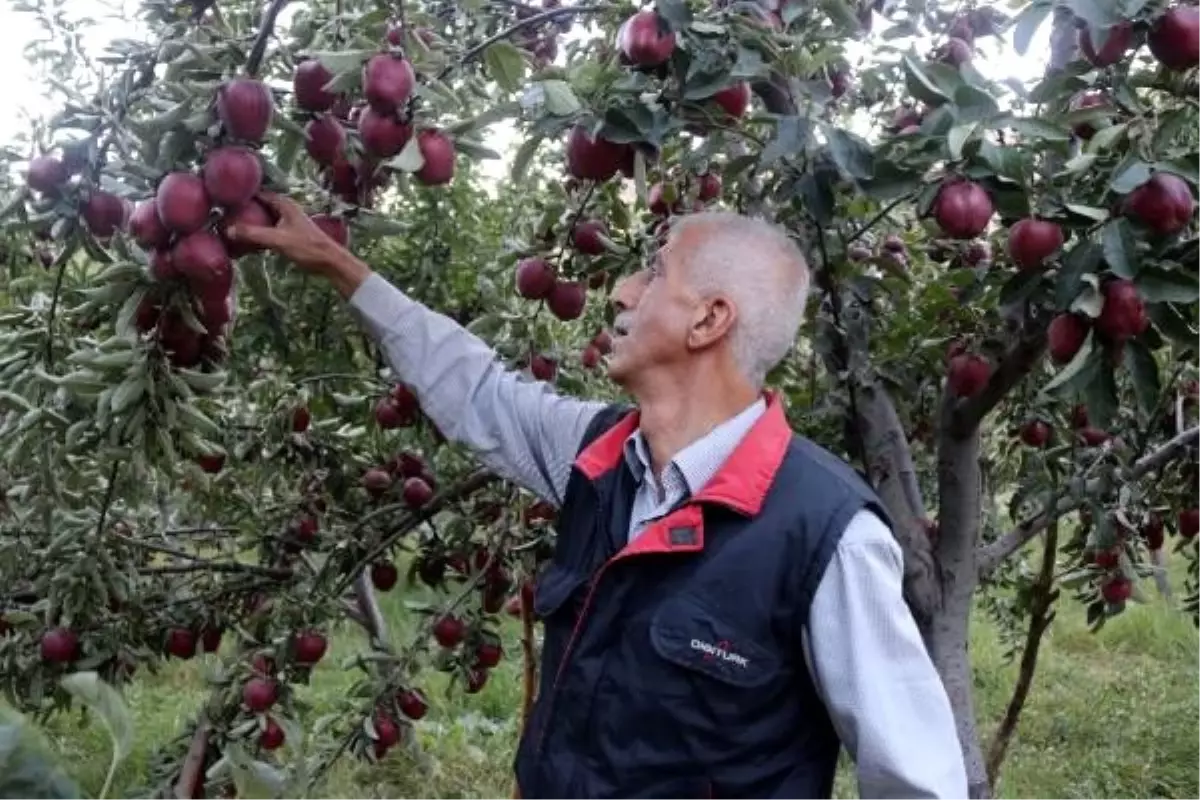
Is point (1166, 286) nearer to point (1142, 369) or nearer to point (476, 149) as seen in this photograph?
point (1142, 369)

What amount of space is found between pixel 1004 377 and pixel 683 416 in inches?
21.8

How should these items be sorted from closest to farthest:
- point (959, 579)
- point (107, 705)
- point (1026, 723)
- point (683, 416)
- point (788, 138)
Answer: point (107, 705), point (788, 138), point (683, 416), point (959, 579), point (1026, 723)

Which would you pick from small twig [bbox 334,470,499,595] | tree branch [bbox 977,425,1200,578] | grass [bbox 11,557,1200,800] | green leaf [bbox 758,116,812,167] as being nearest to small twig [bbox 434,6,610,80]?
green leaf [bbox 758,116,812,167]

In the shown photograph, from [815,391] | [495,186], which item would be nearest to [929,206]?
[815,391]

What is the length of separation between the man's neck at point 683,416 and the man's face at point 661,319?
0.05 metres

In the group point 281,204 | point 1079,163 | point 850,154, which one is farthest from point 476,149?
point 1079,163

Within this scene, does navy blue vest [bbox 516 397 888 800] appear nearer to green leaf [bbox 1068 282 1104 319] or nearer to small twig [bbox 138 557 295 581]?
green leaf [bbox 1068 282 1104 319]

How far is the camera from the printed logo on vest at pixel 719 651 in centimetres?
153

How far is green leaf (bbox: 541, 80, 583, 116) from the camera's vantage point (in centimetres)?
174

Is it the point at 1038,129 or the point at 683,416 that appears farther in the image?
the point at 683,416

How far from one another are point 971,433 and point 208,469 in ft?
4.66

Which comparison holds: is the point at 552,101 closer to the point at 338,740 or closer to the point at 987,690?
the point at 338,740

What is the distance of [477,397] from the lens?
2.08 m

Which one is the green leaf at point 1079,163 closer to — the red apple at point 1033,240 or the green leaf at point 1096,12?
the red apple at point 1033,240
